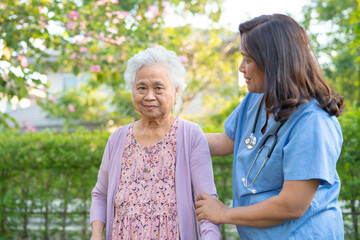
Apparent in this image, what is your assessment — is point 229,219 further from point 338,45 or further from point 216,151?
point 338,45

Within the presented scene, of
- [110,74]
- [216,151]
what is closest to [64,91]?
[110,74]

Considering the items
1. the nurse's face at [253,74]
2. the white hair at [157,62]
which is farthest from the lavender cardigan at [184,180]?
the nurse's face at [253,74]

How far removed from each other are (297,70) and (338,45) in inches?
555

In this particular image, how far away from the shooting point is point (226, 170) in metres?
4.54

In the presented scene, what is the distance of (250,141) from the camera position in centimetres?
201

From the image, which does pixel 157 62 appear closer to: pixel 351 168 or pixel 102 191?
pixel 102 191

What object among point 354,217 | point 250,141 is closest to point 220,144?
point 250,141

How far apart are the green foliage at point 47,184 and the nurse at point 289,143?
3.21m

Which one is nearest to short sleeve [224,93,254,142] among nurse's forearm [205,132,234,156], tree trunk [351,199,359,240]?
nurse's forearm [205,132,234,156]

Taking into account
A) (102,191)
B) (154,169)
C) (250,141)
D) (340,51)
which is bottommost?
(102,191)

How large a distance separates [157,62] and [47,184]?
3226mm

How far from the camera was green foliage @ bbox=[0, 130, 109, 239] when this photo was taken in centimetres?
484

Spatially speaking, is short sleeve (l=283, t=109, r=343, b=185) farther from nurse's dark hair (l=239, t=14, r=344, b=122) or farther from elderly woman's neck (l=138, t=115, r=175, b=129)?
elderly woman's neck (l=138, t=115, r=175, b=129)

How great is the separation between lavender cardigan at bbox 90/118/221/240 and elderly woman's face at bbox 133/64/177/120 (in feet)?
0.60
